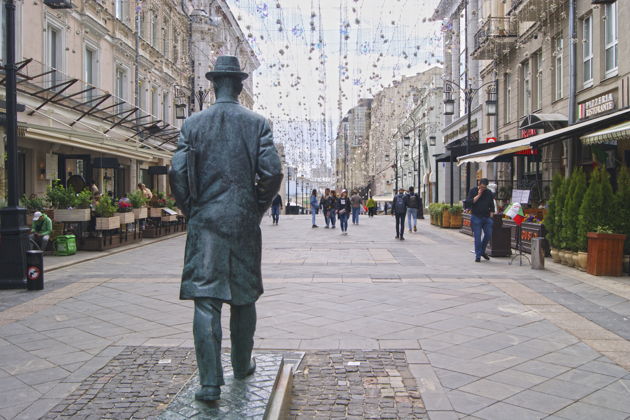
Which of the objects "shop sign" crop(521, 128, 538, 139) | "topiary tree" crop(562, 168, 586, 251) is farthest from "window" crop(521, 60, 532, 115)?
"topiary tree" crop(562, 168, 586, 251)

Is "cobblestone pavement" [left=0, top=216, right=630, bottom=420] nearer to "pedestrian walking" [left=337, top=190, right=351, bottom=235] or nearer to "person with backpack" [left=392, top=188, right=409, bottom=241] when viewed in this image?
"person with backpack" [left=392, top=188, right=409, bottom=241]

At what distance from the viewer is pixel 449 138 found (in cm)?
3853

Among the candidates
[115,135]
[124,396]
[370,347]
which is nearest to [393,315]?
[370,347]

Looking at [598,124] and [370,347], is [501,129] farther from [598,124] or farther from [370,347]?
[370,347]

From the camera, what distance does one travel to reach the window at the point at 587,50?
16.5 metres

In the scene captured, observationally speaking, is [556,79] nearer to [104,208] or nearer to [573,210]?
[573,210]

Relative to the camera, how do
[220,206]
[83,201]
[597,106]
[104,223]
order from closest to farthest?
[220,206] < [83,201] < [104,223] < [597,106]

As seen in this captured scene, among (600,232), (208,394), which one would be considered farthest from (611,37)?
(208,394)

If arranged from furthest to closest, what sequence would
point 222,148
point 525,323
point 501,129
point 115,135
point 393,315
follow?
point 501,129 → point 115,135 → point 393,315 → point 525,323 → point 222,148

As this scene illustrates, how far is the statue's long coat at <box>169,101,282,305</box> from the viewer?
318cm

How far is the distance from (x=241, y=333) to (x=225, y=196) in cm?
89

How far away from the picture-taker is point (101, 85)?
22.0 meters

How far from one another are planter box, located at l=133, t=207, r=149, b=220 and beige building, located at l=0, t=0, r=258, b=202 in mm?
2018

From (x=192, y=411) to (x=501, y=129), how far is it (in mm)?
25205
